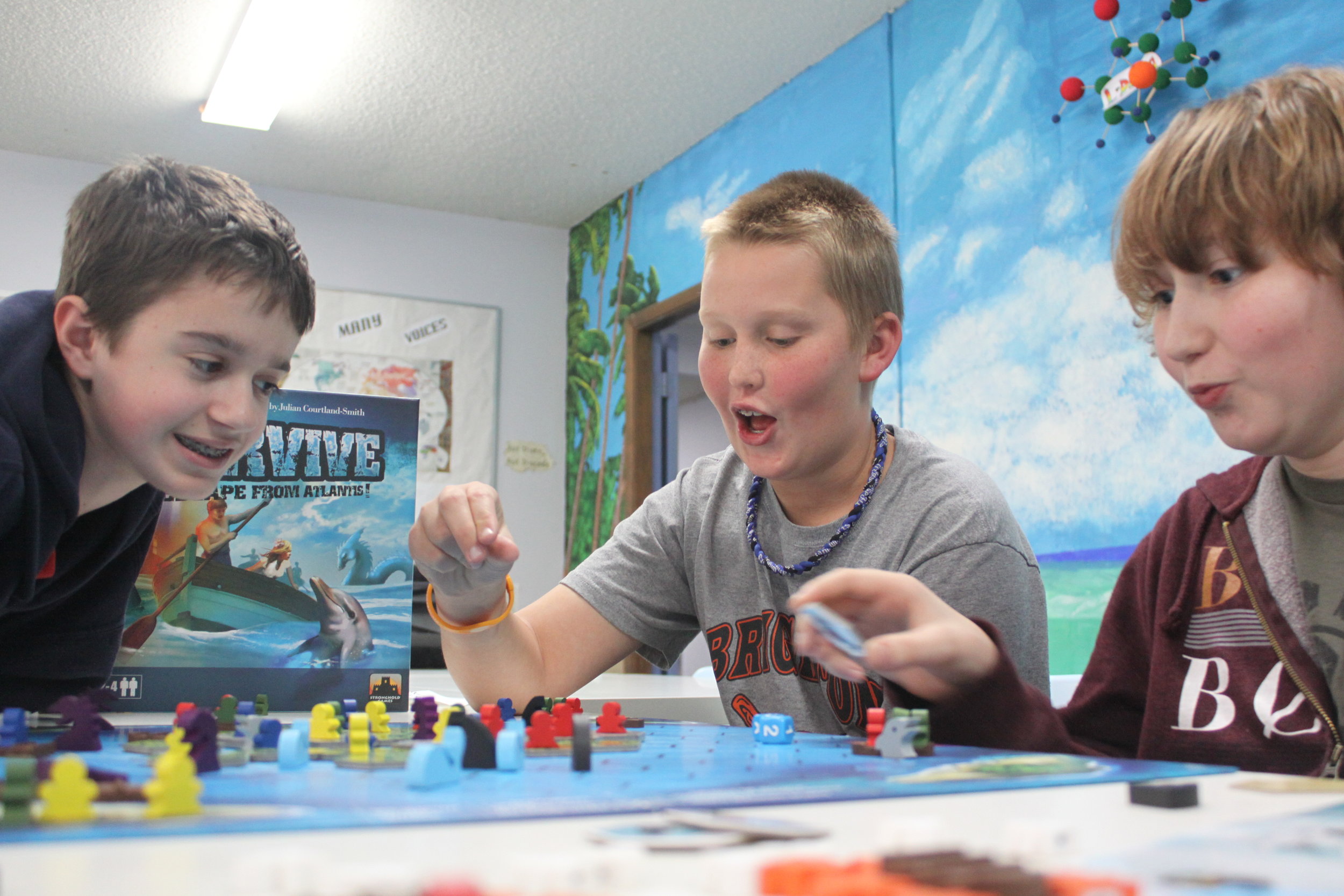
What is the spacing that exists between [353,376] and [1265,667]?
→ 3.42m

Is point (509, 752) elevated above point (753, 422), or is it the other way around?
point (753, 422)

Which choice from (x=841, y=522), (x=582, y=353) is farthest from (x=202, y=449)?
(x=582, y=353)

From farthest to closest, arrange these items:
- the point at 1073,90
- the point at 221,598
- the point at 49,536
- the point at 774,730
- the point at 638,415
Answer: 1. the point at 638,415
2. the point at 1073,90
3. the point at 221,598
4. the point at 49,536
5. the point at 774,730

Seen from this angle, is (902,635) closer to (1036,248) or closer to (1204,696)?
(1204,696)

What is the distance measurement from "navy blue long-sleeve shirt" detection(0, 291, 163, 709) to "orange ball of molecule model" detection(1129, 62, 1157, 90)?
171 centimetres

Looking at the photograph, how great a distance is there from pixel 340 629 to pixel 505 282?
116 inches

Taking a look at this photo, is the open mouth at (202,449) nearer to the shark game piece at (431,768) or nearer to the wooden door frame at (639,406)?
the shark game piece at (431,768)

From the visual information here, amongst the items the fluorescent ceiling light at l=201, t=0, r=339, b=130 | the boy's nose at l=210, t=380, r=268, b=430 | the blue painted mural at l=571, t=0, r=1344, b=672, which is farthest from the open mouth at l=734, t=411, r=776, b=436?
the fluorescent ceiling light at l=201, t=0, r=339, b=130

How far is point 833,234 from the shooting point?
3.57 feet

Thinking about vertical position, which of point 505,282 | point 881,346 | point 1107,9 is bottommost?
point 881,346

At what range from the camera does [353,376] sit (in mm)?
3754

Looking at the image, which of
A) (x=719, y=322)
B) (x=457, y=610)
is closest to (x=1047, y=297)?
(x=719, y=322)

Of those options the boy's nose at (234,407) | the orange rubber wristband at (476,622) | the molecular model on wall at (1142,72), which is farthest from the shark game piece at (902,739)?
the molecular model on wall at (1142,72)

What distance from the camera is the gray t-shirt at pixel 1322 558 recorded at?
2.44 feet
